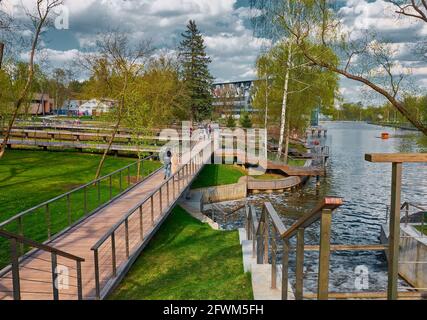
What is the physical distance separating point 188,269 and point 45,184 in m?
12.1

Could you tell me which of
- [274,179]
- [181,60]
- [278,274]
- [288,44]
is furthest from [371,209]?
[181,60]

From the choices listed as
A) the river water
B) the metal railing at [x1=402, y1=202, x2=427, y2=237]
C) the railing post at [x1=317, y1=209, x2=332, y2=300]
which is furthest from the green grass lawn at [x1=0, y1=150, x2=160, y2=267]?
the metal railing at [x1=402, y1=202, x2=427, y2=237]

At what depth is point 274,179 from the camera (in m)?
26.8

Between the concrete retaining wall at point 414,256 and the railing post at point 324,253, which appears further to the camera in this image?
the concrete retaining wall at point 414,256

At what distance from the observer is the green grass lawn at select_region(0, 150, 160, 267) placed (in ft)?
38.4

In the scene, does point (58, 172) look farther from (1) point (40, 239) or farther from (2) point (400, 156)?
(2) point (400, 156)

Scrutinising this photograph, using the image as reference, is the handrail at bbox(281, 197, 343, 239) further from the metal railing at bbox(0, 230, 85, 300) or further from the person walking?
the person walking

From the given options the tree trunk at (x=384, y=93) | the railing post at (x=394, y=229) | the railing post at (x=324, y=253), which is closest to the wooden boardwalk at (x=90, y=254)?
the railing post at (x=324, y=253)

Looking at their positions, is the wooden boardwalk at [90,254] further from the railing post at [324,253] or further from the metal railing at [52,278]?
the railing post at [324,253]

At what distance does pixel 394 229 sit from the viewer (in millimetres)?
2934

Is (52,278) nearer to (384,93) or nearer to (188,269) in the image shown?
(188,269)

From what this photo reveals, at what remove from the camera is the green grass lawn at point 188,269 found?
22.8ft

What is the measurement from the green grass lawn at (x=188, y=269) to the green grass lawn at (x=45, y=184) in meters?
2.89

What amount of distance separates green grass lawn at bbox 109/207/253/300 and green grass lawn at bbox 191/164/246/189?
10.8 meters
